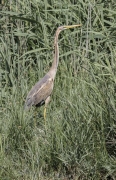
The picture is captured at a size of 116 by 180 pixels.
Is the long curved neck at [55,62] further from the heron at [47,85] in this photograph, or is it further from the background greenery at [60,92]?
the background greenery at [60,92]

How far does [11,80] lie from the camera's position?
8.09m

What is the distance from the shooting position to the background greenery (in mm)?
5723

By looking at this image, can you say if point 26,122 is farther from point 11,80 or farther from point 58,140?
point 11,80

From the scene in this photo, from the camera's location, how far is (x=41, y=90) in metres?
7.92

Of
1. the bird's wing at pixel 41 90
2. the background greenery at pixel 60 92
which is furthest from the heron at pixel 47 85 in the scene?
the background greenery at pixel 60 92

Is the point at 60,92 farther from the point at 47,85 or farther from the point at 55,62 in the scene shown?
the point at 55,62

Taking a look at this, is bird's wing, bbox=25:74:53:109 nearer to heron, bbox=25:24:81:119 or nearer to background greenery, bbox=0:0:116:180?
heron, bbox=25:24:81:119

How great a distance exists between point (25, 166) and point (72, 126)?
551 mm

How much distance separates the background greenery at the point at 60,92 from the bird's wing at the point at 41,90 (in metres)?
0.11

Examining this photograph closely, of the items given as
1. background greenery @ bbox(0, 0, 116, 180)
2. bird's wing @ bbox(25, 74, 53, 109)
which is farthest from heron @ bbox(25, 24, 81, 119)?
background greenery @ bbox(0, 0, 116, 180)

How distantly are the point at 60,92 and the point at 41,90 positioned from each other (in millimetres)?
556

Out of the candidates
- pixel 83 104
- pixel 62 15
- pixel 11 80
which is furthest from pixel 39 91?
pixel 83 104

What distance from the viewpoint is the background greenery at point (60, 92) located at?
18.8 ft

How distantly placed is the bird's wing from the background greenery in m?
0.11
